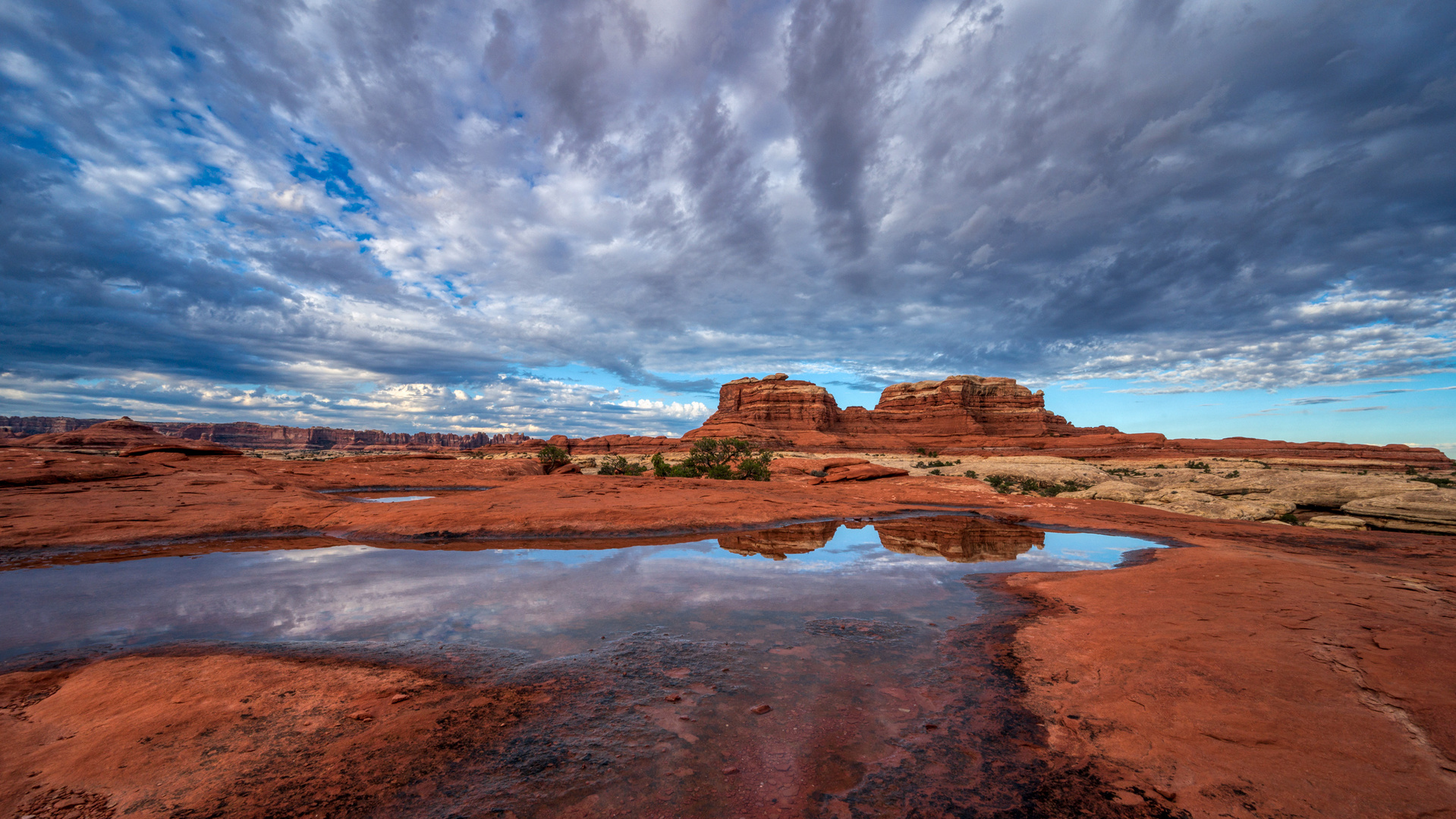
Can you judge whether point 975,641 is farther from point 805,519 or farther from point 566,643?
point 805,519

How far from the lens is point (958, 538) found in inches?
506

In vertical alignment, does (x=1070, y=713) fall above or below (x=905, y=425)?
below

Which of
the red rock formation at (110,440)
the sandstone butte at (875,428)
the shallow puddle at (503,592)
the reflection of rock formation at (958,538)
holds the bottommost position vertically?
the shallow puddle at (503,592)

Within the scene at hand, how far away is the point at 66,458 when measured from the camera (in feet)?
59.4

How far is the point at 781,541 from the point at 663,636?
6644 mm

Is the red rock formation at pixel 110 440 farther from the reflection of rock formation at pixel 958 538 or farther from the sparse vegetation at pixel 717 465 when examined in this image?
the reflection of rock formation at pixel 958 538

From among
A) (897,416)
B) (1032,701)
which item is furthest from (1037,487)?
(897,416)

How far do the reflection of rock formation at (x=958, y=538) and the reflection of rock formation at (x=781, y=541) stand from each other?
1.53m

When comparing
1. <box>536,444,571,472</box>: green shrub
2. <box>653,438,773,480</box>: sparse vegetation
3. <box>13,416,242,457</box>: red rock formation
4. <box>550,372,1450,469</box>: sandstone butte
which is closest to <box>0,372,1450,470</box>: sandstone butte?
<box>550,372,1450,469</box>: sandstone butte

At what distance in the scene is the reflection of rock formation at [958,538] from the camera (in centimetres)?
1102

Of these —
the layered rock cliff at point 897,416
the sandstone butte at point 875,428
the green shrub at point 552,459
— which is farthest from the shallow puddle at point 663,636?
the layered rock cliff at point 897,416

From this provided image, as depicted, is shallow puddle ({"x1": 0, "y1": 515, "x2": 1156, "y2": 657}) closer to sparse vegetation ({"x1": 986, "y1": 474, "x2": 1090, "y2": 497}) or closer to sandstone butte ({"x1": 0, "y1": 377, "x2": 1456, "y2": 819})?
sandstone butte ({"x1": 0, "y1": 377, "x2": 1456, "y2": 819})

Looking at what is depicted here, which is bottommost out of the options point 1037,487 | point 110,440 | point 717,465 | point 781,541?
point 781,541

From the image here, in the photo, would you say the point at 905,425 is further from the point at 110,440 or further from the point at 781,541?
the point at 110,440
